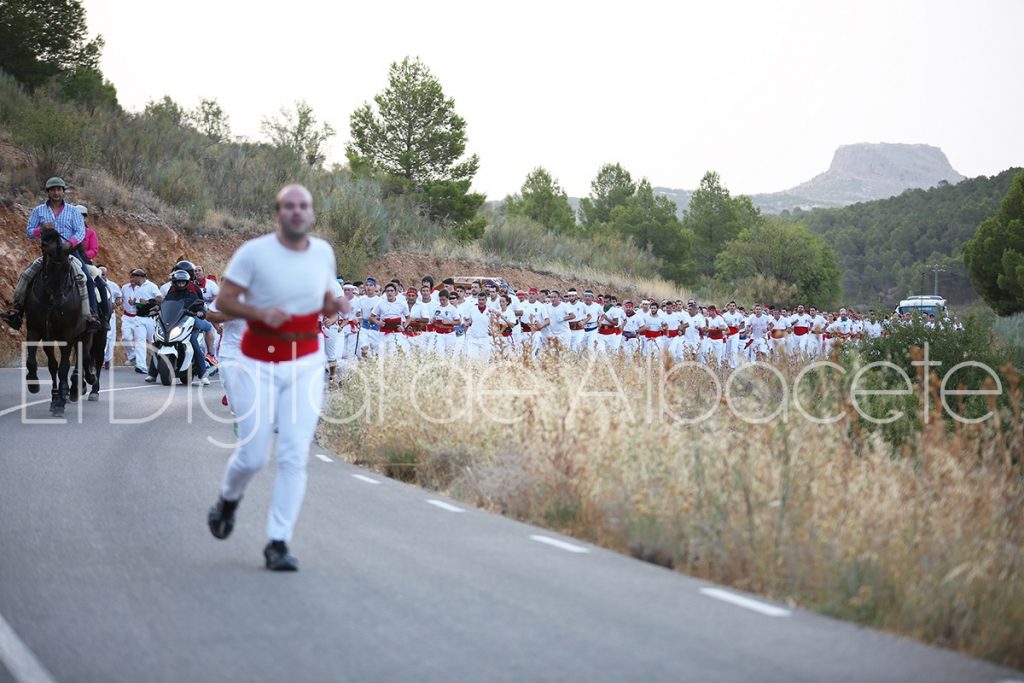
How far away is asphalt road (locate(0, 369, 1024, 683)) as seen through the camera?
213 inches

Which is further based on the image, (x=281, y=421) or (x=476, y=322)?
(x=476, y=322)

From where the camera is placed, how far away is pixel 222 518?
7711mm

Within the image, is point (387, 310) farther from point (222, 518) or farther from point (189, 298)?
point (222, 518)

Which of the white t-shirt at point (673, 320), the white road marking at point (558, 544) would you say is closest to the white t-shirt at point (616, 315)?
the white t-shirt at point (673, 320)

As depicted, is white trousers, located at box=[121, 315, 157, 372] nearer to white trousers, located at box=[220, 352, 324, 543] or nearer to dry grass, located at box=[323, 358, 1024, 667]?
dry grass, located at box=[323, 358, 1024, 667]

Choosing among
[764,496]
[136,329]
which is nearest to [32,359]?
[764,496]

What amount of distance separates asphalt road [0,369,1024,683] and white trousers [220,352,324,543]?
1.40ft

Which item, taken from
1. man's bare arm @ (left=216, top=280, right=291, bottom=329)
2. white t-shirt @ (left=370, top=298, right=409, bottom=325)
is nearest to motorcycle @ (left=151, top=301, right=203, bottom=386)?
white t-shirt @ (left=370, top=298, right=409, bottom=325)

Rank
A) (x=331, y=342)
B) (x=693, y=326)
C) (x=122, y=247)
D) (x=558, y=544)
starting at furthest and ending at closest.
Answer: (x=693, y=326) → (x=122, y=247) → (x=331, y=342) → (x=558, y=544)

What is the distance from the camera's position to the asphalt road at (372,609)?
5406 millimetres

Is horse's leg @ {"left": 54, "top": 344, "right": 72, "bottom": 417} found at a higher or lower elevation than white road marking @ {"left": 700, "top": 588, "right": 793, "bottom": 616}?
lower

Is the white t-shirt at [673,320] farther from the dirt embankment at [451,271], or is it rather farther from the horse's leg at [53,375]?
the horse's leg at [53,375]

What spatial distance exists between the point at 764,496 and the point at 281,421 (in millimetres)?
3220

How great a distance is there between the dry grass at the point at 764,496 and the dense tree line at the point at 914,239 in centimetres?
11209
